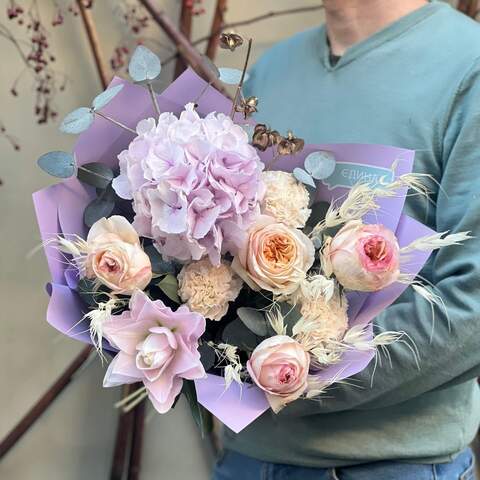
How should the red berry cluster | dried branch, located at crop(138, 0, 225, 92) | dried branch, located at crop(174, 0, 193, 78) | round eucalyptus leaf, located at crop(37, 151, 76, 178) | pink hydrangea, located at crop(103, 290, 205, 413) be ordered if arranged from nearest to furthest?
pink hydrangea, located at crop(103, 290, 205, 413) < round eucalyptus leaf, located at crop(37, 151, 76, 178) < the red berry cluster < dried branch, located at crop(138, 0, 225, 92) < dried branch, located at crop(174, 0, 193, 78)

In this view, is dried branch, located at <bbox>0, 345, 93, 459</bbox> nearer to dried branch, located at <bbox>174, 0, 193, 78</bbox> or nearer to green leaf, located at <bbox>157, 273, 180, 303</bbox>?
dried branch, located at <bbox>174, 0, 193, 78</bbox>

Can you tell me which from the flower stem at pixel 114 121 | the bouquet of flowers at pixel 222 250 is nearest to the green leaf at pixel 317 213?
the bouquet of flowers at pixel 222 250

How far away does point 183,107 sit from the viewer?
82 centimetres

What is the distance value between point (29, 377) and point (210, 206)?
91cm

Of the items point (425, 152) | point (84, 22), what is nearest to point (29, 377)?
point (84, 22)

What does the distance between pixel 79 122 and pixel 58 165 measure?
0.18 ft

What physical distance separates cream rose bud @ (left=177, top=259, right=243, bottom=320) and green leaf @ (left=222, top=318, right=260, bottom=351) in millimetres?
23

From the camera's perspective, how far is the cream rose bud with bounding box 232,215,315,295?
684mm

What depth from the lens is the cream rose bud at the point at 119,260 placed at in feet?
2.19

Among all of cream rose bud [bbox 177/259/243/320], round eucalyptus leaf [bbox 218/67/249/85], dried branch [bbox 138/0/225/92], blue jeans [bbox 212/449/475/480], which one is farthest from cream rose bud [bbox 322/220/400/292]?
dried branch [bbox 138/0/225/92]

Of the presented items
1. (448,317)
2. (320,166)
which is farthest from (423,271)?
(320,166)

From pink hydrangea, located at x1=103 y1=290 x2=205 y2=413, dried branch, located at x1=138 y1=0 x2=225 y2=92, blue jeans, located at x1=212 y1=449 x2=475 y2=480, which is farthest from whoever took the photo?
dried branch, located at x1=138 y1=0 x2=225 y2=92

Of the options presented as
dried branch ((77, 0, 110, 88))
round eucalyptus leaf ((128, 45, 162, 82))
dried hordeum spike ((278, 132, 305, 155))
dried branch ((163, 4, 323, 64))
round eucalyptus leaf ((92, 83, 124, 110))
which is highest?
round eucalyptus leaf ((128, 45, 162, 82))

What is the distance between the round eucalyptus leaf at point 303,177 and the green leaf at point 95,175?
0.21 m
